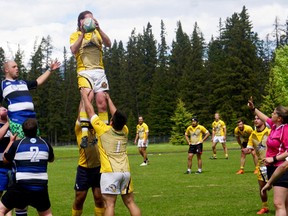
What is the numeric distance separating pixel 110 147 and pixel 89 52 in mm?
1870

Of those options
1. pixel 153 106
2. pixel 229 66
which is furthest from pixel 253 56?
pixel 153 106

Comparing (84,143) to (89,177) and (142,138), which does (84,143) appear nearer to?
(89,177)

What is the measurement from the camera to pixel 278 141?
370 inches

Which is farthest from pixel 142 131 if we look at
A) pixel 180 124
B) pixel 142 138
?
pixel 180 124

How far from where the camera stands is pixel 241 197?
14477mm

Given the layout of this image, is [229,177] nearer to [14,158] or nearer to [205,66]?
[14,158]

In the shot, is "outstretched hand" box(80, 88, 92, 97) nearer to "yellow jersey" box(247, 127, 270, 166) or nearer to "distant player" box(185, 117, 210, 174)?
"yellow jersey" box(247, 127, 270, 166)

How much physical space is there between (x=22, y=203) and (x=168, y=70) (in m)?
101

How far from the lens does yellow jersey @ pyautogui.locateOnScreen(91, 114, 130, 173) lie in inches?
339

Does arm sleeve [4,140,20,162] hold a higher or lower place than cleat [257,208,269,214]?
higher

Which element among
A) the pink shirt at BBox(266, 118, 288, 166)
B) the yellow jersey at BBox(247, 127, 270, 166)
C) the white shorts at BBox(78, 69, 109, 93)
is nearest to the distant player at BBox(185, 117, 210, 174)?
the yellow jersey at BBox(247, 127, 270, 166)

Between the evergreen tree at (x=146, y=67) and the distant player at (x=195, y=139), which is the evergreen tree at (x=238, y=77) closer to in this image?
the evergreen tree at (x=146, y=67)

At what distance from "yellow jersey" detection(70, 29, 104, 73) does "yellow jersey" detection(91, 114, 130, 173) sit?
3.66 feet

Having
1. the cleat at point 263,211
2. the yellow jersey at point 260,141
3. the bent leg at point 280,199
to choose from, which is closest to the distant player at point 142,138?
the yellow jersey at point 260,141
